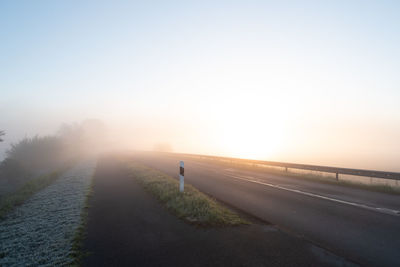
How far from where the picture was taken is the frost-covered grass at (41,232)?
11.5ft

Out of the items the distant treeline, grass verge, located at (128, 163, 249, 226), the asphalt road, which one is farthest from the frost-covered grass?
the distant treeline

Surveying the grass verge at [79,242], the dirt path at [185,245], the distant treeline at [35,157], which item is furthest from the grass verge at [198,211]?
the distant treeline at [35,157]

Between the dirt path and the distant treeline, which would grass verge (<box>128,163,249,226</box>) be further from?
the distant treeline

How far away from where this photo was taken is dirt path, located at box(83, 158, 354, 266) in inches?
128

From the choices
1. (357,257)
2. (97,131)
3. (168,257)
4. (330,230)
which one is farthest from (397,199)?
(97,131)

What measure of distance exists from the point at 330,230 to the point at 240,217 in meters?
2.09

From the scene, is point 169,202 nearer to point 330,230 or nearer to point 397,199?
point 330,230

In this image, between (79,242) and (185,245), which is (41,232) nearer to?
(79,242)

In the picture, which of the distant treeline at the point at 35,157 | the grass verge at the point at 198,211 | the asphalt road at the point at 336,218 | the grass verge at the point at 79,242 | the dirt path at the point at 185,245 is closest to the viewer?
the dirt path at the point at 185,245

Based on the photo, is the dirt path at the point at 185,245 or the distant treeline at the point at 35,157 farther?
the distant treeline at the point at 35,157

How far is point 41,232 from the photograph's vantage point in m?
4.73

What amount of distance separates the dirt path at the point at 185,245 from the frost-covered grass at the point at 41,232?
45cm

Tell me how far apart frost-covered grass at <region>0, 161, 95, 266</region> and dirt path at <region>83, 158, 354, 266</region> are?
450 millimetres

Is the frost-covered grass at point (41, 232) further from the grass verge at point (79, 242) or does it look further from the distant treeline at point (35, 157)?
the distant treeline at point (35, 157)
